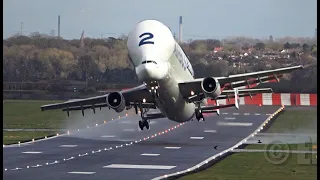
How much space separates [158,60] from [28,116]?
40.0 meters

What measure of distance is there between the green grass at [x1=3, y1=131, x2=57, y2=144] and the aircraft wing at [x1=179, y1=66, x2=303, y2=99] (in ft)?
52.6

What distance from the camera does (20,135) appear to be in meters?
68.1

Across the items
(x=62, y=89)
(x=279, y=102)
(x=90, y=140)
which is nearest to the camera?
(x=90, y=140)

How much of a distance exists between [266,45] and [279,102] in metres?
9.04

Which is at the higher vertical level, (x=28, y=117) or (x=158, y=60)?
(x=158, y=60)

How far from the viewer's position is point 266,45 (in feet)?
284

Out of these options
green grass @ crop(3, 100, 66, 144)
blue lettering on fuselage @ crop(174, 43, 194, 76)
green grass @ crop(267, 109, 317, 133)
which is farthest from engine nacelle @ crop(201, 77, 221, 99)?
green grass @ crop(3, 100, 66, 144)

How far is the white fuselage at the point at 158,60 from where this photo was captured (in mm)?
47062

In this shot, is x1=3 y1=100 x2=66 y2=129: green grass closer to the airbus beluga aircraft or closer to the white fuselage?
the airbus beluga aircraft

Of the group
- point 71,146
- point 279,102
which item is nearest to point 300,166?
point 71,146

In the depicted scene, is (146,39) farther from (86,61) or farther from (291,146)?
(86,61)

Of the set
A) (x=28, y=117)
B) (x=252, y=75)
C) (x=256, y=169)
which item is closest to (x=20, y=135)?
(x=28, y=117)

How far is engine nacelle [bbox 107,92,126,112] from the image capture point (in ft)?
169

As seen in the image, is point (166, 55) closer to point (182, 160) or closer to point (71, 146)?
point (182, 160)
